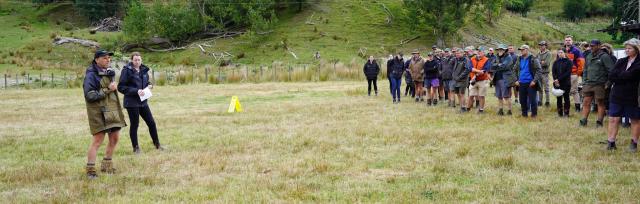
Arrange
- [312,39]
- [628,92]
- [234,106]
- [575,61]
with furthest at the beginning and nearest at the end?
[312,39]
[234,106]
[575,61]
[628,92]

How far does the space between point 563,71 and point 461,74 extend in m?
2.59

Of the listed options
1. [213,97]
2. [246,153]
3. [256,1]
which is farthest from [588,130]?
[256,1]

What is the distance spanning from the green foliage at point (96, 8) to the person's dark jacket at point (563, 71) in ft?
207

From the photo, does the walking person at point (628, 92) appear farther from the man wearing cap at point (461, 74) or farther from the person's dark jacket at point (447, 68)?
the person's dark jacket at point (447, 68)

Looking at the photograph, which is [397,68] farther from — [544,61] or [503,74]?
[503,74]

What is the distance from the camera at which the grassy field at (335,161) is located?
7.07 metres

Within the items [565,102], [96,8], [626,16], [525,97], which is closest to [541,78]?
[525,97]

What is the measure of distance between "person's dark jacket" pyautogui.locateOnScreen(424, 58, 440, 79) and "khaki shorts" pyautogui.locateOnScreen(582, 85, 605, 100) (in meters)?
6.18

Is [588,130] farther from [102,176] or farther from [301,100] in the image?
[301,100]

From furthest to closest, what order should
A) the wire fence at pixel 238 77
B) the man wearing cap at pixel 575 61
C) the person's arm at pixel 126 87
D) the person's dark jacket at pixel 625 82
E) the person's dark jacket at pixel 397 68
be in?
the wire fence at pixel 238 77 < the person's dark jacket at pixel 397 68 < the man wearing cap at pixel 575 61 < the person's arm at pixel 126 87 < the person's dark jacket at pixel 625 82

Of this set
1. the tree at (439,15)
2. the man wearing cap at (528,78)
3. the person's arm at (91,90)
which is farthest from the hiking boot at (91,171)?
the tree at (439,15)

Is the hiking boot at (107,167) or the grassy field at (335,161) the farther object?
the hiking boot at (107,167)

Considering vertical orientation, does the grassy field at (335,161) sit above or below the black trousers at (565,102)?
below

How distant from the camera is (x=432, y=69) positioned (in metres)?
17.6
